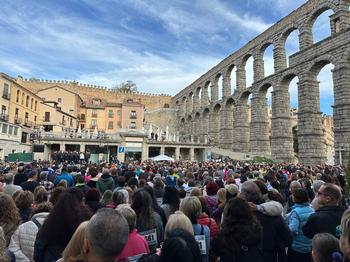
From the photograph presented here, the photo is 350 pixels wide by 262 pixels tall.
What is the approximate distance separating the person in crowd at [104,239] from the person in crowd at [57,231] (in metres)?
1.10

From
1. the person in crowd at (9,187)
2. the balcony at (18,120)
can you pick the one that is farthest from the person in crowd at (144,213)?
the balcony at (18,120)

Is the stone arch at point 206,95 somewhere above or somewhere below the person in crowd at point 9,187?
above

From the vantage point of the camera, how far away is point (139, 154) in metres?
39.6

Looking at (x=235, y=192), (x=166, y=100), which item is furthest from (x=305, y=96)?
(x=166, y=100)

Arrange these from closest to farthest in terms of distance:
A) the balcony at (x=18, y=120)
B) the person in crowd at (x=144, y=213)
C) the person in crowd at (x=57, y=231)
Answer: the person in crowd at (x=57, y=231)
the person in crowd at (x=144, y=213)
the balcony at (x=18, y=120)

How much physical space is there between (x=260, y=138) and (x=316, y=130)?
9.97 meters

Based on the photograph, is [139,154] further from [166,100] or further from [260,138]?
[166,100]

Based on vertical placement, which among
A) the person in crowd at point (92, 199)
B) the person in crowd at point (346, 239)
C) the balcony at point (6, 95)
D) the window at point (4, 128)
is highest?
the balcony at point (6, 95)

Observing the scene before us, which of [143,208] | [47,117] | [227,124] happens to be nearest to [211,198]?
[143,208]

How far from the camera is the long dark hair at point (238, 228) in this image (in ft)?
11.1

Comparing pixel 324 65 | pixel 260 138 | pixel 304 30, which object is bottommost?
pixel 260 138

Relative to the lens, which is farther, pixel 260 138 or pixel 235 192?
pixel 260 138

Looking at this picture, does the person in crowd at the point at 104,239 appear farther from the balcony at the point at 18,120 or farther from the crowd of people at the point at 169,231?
the balcony at the point at 18,120

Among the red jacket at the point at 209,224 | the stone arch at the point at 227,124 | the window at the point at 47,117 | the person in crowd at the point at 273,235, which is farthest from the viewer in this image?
the stone arch at the point at 227,124
